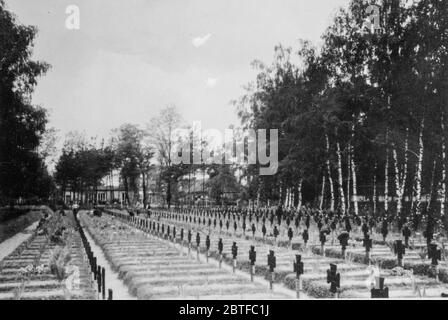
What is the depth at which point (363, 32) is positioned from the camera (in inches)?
1055

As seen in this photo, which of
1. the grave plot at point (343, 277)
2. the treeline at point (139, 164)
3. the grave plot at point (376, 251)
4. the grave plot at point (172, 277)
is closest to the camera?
the grave plot at point (172, 277)

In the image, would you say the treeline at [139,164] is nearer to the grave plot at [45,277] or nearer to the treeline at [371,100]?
the treeline at [371,100]

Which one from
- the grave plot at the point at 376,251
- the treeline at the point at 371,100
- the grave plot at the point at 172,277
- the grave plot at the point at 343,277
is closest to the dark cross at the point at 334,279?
the grave plot at the point at 343,277

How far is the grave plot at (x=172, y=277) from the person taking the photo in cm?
→ 1075

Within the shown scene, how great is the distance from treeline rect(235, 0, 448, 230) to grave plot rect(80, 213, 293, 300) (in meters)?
11.2

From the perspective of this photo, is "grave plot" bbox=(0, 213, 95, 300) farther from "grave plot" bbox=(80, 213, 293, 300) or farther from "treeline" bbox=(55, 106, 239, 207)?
"treeline" bbox=(55, 106, 239, 207)

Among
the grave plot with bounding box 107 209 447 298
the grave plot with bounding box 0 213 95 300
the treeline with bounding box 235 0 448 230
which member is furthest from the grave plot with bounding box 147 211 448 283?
the grave plot with bounding box 0 213 95 300

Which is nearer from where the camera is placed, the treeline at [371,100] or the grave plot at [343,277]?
the grave plot at [343,277]

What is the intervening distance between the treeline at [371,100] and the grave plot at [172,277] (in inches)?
439

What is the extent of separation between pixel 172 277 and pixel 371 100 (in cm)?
1736

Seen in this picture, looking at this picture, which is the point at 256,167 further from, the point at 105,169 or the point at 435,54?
the point at 105,169

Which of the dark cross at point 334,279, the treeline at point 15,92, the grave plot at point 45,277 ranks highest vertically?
the treeline at point 15,92

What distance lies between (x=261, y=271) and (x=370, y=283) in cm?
507
